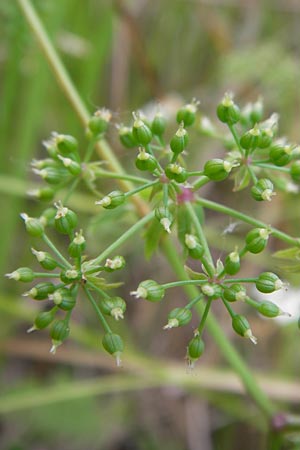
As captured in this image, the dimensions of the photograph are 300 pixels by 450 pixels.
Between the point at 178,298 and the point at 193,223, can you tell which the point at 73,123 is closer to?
the point at 178,298

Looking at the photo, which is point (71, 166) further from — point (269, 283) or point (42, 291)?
point (269, 283)

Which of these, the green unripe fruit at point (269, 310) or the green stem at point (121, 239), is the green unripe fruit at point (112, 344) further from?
the green unripe fruit at point (269, 310)

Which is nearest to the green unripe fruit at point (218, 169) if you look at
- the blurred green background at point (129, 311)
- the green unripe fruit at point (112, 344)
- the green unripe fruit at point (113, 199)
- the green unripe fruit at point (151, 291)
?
the green unripe fruit at point (113, 199)

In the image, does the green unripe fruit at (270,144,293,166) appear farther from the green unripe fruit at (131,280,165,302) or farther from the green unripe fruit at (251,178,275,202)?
the green unripe fruit at (131,280,165,302)

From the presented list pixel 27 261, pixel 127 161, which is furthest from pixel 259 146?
pixel 127 161

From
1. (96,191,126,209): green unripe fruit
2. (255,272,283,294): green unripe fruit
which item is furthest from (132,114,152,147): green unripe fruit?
(255,272,283,294): green unripe fruit

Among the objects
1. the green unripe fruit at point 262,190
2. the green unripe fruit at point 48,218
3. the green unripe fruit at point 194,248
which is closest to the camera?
the green unripe fruit at point 194,248
